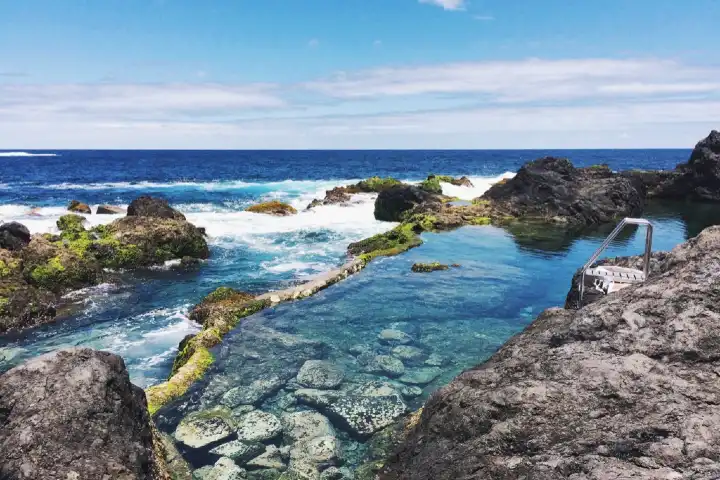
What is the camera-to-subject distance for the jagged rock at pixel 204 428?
1117 cm

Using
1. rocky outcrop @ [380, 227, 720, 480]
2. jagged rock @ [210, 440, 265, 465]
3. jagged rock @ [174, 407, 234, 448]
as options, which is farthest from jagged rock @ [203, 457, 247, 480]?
rocky outcrop @ [380, 227, 720, 480]

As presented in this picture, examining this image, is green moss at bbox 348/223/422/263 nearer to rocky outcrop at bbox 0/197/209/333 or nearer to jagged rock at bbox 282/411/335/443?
rocky outcrop at bbox 0/197/209/333

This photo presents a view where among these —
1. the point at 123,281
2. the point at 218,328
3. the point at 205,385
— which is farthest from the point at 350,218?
the point at 205,385

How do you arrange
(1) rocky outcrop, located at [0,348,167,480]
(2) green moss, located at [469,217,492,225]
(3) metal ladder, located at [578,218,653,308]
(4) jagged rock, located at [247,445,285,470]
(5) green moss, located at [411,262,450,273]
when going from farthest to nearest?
(2) green moss, located at [469,217,492,225], (5) green moss, located at [411,262,450,273], (3) metal ladder, located at [578,218,653,308], (4) jagged rock, located at [247,445,285,470], (1) rocky outcrop, located at [0,348,167,480]

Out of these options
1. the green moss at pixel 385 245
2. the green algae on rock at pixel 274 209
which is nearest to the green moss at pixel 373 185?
the green algae on rock at pixel 274 209

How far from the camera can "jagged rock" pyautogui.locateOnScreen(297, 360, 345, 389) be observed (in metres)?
14.2

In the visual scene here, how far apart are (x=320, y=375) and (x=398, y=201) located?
3485 cm

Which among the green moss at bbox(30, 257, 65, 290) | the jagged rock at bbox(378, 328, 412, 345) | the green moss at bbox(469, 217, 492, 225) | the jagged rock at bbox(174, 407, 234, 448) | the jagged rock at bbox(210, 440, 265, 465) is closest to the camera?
the jagged rock at bbox(210, 440, 265, 465)

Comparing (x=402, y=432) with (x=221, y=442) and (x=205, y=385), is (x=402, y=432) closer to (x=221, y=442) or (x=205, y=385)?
(x=221, y=442)

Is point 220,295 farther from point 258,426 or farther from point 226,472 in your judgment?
point 226,472

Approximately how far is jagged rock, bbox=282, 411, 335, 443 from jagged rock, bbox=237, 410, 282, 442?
235mm

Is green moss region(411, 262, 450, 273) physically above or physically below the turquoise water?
above

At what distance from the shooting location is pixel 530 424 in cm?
620

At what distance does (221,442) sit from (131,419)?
3.12 m
